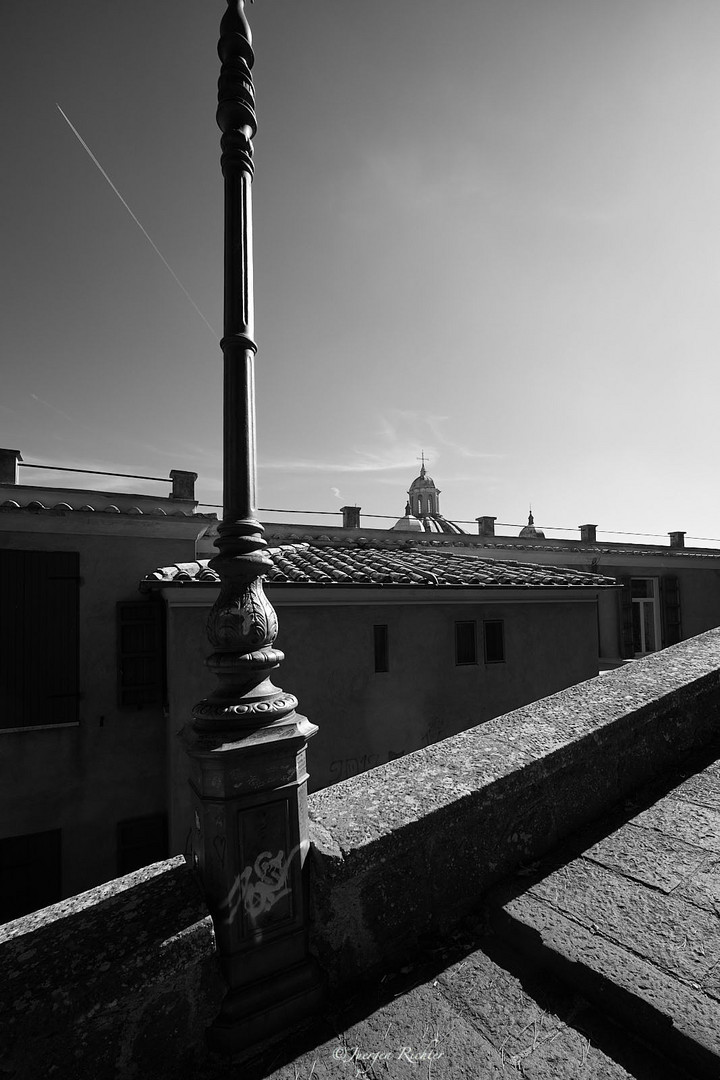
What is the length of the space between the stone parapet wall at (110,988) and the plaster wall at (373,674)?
13.5 ft

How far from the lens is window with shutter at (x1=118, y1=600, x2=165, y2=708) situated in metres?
6.51

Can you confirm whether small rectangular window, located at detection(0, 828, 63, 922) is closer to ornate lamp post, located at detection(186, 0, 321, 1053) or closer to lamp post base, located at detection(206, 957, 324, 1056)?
ornate lamp post, located at detection(186, 0, 321, 1053)

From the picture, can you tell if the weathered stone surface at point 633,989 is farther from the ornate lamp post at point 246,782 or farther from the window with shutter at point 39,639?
the window with shutter at point 39,639

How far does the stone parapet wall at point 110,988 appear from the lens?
Answer: 1.25 metres

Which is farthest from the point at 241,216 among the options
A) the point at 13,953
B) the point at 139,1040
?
the point at 139,1040

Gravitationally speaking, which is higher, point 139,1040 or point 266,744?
point 266,744

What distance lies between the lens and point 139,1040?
1349 mm

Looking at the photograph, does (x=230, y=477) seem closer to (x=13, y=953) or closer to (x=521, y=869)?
(x=13, y=953)

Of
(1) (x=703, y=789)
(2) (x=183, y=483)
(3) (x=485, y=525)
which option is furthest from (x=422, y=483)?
(1) (x=703, y=789)

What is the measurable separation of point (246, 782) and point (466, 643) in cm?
570

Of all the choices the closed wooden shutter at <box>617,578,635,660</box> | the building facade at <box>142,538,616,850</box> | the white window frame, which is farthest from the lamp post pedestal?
the white window frame

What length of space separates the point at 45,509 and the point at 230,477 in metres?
5.88

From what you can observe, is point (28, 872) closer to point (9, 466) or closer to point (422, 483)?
point (9, 466)

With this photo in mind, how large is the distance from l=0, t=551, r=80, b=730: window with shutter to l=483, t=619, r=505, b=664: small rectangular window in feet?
18.1
